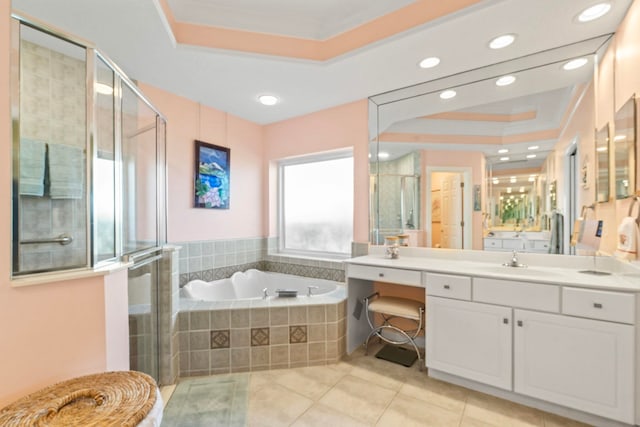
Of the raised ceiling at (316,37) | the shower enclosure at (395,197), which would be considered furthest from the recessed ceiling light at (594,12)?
the shower enclosure at (395,197)

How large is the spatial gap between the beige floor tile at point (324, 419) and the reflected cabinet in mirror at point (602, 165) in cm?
202

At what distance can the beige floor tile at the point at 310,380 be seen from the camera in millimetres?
1902

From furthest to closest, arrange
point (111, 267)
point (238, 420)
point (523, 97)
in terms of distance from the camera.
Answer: point (523, 97) < point (238, 420) < point (111, 267)

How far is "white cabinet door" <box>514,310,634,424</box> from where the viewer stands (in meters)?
1.43

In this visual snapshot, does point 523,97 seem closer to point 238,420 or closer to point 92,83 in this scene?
point 92,83

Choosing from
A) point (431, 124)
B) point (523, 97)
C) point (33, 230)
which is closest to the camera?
point (33, 230)

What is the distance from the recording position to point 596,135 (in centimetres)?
187

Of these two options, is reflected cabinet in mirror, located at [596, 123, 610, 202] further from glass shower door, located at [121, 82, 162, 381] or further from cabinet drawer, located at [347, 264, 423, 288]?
glass shower door, located at [121, 82, 162, 381]

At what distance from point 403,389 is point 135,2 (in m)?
2.82

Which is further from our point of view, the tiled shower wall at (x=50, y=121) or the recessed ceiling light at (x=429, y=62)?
the recessed ceiling light at (x=429, y=62)

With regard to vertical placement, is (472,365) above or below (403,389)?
above

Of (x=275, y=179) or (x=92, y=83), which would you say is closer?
(x=92, y=83)

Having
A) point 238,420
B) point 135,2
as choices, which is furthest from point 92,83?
point 238,420

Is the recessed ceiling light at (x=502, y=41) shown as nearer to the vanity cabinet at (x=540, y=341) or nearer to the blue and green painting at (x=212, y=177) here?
the vanity cabinet at (x=540, y=341)
